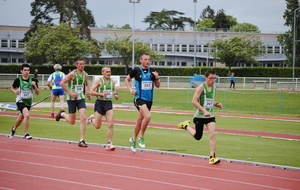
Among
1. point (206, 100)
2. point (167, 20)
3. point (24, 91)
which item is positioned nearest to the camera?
point (206, 100)

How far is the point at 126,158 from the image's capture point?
33.6 ft

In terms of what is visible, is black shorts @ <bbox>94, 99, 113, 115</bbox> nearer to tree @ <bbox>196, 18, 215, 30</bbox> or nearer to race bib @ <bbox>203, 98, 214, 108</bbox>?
race bib @ <bbox>203, 98, 214, 108</bbox>

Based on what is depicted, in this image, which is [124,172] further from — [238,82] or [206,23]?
[206,23]

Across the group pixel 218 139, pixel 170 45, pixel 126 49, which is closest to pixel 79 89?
pixel 218 139

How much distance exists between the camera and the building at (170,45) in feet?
283

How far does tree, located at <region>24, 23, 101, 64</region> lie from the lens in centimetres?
6800

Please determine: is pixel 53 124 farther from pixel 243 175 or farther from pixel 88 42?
pixel 88 42

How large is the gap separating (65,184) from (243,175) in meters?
3.14

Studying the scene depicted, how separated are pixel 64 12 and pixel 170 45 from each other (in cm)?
2643

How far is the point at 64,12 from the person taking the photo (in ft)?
245

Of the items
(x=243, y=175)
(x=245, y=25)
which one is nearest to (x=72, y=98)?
(x=243, y=175)

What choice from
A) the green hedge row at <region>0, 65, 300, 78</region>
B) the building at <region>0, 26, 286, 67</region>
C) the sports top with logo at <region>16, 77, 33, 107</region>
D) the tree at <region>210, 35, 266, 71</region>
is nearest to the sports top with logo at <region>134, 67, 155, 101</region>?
the sports top with logo at <region>16, 77, 33, 107</region>

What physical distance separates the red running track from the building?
75.8 meters

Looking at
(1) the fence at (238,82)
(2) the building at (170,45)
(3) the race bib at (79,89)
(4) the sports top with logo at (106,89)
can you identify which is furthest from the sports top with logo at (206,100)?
(2) the building at (170,45)
